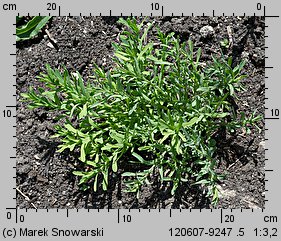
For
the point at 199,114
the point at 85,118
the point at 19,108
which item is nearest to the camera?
the point at 199,114

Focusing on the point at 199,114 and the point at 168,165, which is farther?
the point at 168,165

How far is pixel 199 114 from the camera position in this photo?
7.88ft

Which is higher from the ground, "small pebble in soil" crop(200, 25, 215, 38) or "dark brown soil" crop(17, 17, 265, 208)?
"small pebble in soil" crop(200, 25, 215, 38)

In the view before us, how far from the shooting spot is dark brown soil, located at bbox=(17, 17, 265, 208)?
105 inches

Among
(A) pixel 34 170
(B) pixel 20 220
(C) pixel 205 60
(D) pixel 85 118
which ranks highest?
(C) pixel 205 60

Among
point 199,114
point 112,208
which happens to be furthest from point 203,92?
point 112,208

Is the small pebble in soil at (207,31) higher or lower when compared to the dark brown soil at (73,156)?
higher

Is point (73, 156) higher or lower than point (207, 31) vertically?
lower

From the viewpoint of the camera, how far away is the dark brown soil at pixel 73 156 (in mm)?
2680

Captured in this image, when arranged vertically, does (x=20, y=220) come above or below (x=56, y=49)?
below

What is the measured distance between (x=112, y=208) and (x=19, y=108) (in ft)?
2.75

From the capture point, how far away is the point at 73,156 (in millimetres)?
2744

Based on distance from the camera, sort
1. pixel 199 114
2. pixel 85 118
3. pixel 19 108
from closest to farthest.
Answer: pixel 199 114, pixel 85 118, pixel 19 108

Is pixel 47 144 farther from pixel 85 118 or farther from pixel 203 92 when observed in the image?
pixel 203 92
